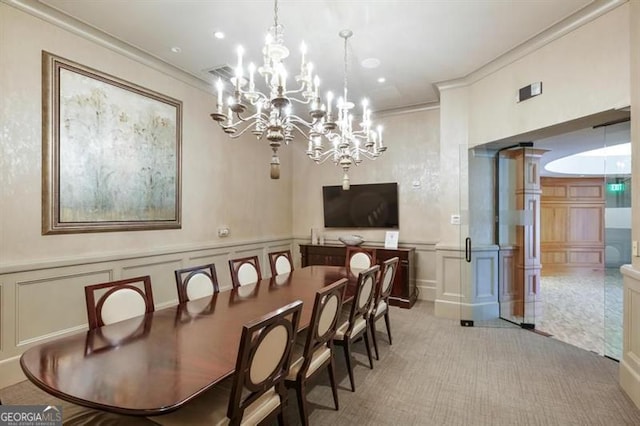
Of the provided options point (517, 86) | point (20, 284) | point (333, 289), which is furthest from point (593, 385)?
point (20, 284)

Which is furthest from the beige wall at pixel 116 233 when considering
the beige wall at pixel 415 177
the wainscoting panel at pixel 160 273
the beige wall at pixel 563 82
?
the beige wall at pixel 563 82

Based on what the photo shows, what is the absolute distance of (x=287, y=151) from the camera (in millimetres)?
6387

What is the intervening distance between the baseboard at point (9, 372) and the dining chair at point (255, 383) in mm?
2080

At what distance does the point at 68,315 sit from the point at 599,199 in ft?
35.8

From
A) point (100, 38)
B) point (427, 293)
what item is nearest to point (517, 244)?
point (427, 293)

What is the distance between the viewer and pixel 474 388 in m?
2.63

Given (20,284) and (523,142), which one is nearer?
(20,284)

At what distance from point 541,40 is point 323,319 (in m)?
3.50

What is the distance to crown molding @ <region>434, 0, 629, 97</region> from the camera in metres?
2.79

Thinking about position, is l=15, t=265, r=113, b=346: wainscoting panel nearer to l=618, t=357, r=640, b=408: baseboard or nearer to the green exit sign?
l=618, t=357, r=640, b=408: baseboard

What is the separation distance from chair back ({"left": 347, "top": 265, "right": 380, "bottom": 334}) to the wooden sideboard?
202 cm

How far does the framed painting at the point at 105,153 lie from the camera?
295 centimetres

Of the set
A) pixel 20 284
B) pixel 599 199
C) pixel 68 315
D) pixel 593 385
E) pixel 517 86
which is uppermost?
pixel 517 86

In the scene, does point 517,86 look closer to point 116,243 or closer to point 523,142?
point 523,142
